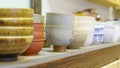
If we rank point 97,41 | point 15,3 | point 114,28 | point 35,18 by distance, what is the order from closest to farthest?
point 35,18 < point 15,3 < point 97,41 < point 114,28

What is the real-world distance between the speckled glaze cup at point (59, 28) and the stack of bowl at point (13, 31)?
266 mm

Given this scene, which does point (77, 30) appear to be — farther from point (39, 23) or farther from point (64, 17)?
point (39, 23)

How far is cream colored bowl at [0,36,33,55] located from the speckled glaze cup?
0.89ft

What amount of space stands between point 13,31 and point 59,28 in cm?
31

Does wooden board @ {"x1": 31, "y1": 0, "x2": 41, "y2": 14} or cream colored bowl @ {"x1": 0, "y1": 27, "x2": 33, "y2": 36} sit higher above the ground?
wooden board @ {"x1": 31, "y1": 0, "x2": 41, "y2": 14}

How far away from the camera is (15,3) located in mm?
1293

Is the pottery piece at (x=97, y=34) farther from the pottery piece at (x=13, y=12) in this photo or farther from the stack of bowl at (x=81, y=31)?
the pottery piece at (x=13, y=12)

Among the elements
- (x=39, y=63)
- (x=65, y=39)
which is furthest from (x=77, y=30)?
(x=39, y=63)

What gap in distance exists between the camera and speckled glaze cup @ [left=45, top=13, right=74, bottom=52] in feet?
3.01

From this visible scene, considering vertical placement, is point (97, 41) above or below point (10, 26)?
below

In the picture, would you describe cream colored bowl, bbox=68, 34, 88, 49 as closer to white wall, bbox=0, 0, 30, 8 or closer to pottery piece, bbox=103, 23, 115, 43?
white wall, bbox=0, 0, 30, 8

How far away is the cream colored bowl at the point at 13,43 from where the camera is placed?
0.62 meters

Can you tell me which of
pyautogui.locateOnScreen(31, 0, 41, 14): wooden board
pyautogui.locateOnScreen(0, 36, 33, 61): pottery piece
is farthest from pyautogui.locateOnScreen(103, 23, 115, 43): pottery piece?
pyautogui.locateOnScreen(0, 36, 33, 61): pottery piece

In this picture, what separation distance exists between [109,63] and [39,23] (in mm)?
659
